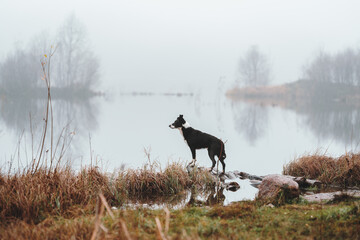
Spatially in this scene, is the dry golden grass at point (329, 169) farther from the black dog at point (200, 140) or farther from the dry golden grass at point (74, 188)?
the dry golden grass at point (74, 188)

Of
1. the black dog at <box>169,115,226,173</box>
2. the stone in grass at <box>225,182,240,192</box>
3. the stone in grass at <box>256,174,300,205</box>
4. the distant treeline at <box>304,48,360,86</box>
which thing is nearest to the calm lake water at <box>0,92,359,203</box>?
the stone in grass at <box>225,182,240,192</box>

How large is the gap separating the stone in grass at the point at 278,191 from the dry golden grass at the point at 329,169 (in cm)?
223

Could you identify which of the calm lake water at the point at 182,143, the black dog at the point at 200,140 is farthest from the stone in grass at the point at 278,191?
the black dog at the point at 200,140

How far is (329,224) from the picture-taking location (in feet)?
11.0

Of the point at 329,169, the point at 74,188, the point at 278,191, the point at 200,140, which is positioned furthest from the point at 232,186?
the point at 74,188

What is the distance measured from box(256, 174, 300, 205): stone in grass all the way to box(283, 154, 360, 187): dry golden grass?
223cm

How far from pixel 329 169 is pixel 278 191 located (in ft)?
9.63

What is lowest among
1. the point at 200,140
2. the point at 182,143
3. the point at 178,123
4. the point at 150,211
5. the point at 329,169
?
the point at 182,143

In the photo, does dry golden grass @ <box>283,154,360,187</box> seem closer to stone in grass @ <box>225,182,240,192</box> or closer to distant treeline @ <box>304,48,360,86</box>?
stone in grass @ <box>225,182,240,192</box>

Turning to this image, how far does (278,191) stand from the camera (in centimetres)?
503

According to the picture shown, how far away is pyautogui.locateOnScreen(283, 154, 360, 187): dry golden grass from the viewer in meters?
6.96

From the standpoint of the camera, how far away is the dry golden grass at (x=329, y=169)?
6.96 m

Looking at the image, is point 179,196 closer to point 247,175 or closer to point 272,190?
point 272,190

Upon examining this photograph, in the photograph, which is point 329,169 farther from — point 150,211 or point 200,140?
point 150,211
